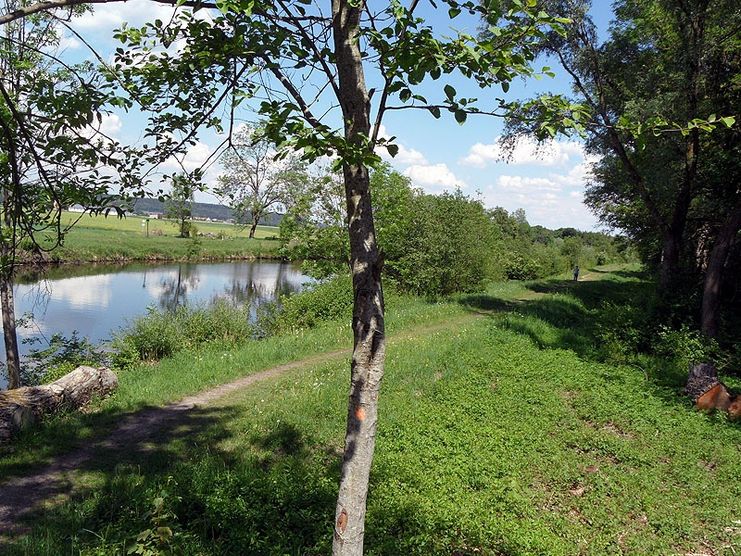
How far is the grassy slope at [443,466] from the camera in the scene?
5.09 metres

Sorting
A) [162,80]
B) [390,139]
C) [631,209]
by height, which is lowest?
[390,139]

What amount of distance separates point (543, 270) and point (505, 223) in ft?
32.9

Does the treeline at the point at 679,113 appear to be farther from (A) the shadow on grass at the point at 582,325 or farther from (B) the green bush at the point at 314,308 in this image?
(B) the green bush at the point at 314,308

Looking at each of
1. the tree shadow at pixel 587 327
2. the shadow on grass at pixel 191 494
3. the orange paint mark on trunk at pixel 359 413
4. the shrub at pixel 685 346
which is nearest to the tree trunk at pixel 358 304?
the orange paint mark on trunk at pixel 359 413

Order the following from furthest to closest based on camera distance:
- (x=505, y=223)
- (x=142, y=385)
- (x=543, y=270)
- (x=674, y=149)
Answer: (x=505, y=223), (x=543, y=270), (x=674, y=149), (x=142, y=385)

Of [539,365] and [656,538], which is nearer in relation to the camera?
[656,538]

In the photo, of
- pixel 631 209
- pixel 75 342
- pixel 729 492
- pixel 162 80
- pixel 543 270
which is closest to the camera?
pixel 162 80

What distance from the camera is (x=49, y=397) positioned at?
315 inches

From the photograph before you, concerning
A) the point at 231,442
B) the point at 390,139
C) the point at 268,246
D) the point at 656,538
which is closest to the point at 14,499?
the point at 231,442

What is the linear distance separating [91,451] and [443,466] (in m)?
4.61

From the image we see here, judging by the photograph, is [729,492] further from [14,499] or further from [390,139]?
[14,499]

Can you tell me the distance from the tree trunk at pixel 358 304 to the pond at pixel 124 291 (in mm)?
11809

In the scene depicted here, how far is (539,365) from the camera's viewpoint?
11.1 m

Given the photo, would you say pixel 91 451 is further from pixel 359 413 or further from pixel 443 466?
pixel 359 413
